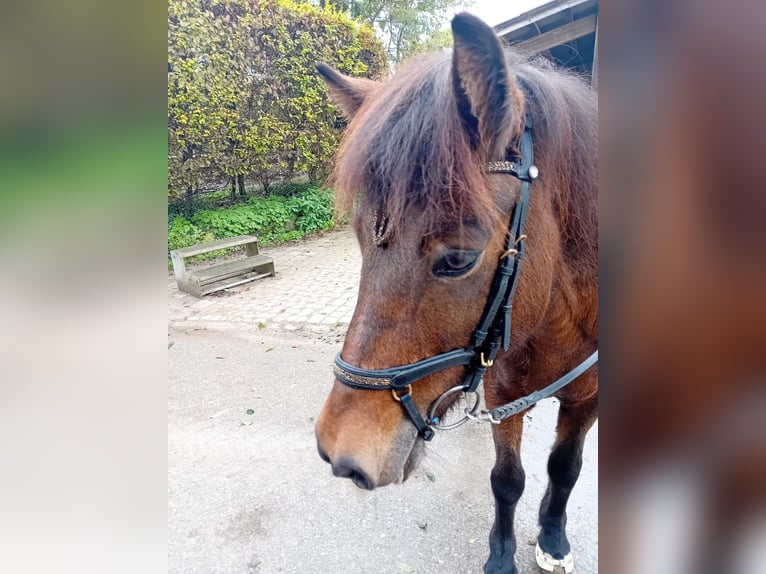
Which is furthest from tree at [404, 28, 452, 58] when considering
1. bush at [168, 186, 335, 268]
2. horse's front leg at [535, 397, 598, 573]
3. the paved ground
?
bush at [168, 186, 335, 268]

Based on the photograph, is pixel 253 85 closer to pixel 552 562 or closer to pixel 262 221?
pixel 262 221

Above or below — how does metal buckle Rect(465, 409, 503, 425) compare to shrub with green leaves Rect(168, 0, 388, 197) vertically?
below

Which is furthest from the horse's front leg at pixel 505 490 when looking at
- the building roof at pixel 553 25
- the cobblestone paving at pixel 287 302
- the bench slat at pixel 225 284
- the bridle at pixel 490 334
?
the bench slat at pixel 225 284

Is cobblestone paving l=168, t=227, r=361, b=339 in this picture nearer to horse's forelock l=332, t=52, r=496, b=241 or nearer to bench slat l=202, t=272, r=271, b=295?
bench slat l=202, t=272, r=271, b=295

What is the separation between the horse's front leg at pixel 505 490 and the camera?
2006 millimetres

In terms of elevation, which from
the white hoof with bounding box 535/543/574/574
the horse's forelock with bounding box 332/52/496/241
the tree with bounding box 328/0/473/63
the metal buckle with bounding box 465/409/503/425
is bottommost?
the white hoof with bounding box 535/543/574/574

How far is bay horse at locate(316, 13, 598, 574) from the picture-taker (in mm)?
1002

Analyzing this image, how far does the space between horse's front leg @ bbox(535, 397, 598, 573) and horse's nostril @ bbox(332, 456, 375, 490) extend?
1247 millimetres

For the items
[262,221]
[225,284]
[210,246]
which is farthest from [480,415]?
[262,221]

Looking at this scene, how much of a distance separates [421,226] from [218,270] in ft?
20.0

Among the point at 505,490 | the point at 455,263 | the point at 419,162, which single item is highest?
the point at 419,162

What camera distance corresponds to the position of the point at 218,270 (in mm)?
6449
